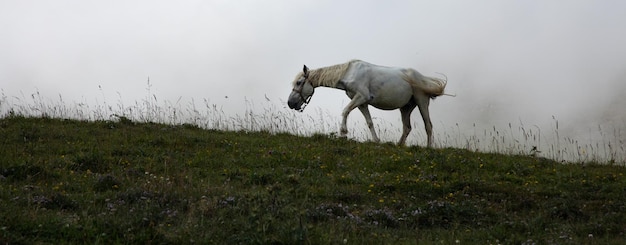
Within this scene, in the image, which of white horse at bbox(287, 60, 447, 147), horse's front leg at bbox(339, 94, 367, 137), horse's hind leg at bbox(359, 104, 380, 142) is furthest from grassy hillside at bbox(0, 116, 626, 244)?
white horse at bbox(287, 60, 447, 147)

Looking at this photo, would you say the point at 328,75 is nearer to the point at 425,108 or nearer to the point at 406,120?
the point at 406,120

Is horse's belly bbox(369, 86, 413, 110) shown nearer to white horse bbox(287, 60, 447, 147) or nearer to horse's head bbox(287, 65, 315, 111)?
white horse bbox(287, 60, 447, 147)

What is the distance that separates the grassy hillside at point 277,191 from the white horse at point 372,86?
2.13 meters

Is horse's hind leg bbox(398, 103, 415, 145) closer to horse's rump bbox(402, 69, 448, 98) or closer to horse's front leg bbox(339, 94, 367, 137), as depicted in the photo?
horse's rump bbox(402, 69, 448, 98)

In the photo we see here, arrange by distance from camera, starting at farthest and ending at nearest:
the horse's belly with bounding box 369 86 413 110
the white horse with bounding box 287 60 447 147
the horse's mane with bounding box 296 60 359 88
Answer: the horse's mane with bounding box 296 60 359 88, the horse's belly with bounding box 369 86 413 110, the white horse with bounding box 287 60 447 147

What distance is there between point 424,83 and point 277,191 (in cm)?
800

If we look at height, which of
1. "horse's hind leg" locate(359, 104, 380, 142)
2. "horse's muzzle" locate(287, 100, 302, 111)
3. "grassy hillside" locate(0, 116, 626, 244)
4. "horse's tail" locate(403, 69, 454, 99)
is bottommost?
"grassy hillside" locate(0, 116, 626, 244)

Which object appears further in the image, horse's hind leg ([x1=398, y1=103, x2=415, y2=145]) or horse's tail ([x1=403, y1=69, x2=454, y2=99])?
horse's hind leg ([x1=398, y1=103, x2=415, y2=145])

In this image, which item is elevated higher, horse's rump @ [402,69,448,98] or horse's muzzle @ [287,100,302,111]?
horse's rump @ [402,69,448,98]

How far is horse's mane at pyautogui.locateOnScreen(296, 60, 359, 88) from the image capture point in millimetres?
16359

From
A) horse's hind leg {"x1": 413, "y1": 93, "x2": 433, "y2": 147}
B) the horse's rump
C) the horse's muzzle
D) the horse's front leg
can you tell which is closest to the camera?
the horse's front leg

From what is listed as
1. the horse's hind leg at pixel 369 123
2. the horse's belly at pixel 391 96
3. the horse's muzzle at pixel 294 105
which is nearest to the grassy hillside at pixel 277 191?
the horse's hind leg at pixel 369 123

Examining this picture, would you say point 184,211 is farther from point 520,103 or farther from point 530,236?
point 520,103

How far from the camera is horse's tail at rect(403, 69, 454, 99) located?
1661 cm
